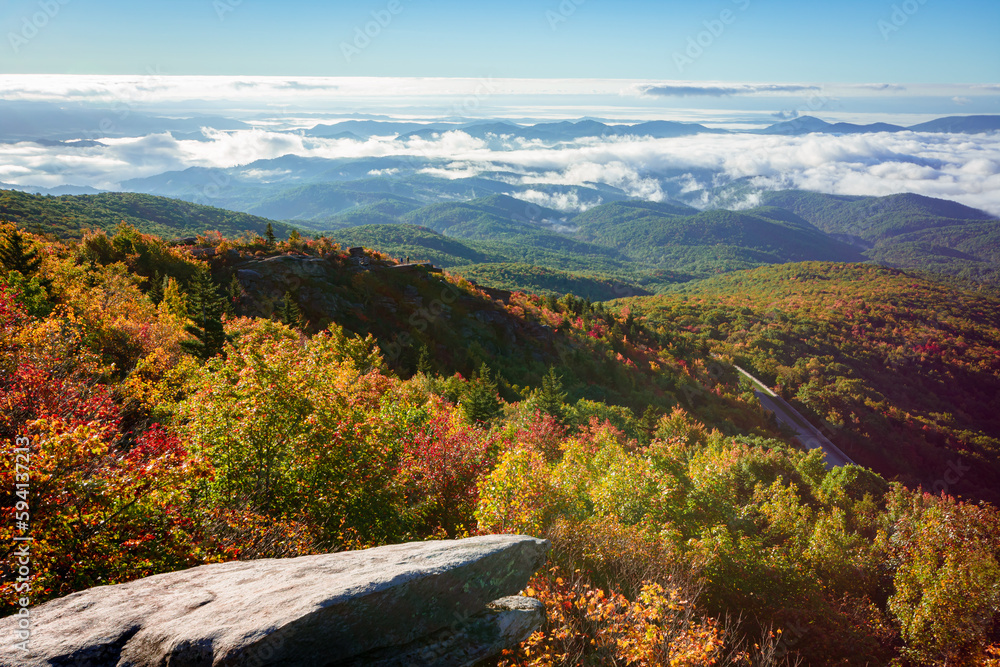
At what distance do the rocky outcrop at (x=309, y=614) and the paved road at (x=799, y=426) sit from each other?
219 ft

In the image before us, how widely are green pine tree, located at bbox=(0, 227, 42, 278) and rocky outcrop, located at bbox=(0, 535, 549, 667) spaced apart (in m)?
29.6

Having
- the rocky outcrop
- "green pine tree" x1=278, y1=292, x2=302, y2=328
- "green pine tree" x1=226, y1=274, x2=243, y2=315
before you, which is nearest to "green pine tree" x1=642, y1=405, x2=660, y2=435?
"green pine tree" x1=278, y1=292, x2=302, y2=328

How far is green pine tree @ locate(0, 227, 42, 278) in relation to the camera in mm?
25047

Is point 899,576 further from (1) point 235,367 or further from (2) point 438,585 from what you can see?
(1) point 235,367

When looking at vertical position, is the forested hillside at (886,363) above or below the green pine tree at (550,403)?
below

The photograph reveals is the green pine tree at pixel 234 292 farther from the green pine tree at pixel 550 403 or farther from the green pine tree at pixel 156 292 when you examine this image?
the green pine tree at pixel 550 403

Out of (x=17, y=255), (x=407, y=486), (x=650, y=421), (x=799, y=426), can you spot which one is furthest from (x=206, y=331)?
(x=799, y=426)

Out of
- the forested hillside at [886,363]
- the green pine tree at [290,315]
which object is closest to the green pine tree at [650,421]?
the green pine tree at [290,315]

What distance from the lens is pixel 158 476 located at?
9.42 m

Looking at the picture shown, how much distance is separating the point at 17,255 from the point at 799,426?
94.5m

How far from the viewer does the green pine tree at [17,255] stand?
82.2 ft

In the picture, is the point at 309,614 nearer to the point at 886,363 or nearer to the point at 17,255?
the point at 17,255

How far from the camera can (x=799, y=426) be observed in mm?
70812

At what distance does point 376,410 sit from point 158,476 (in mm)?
9450
